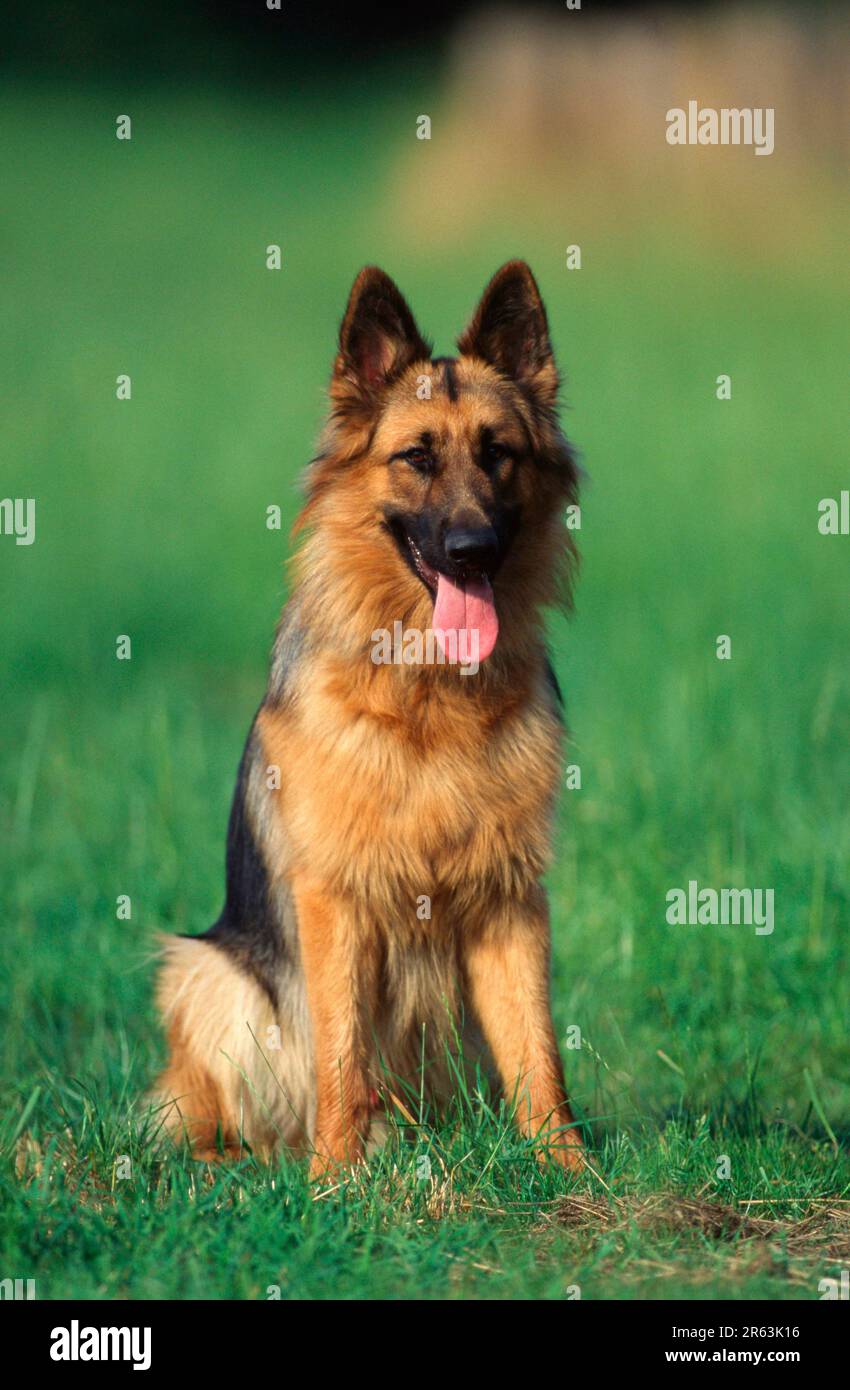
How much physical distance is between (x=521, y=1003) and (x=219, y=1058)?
112 cm

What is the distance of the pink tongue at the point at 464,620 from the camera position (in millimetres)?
5156

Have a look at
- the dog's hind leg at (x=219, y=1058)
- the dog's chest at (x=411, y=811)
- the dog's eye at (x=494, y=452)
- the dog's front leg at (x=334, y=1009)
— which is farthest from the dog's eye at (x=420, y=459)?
the dog's hind leg at (x=219, y=1058)

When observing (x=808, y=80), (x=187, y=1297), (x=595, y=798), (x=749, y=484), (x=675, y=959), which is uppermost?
(x=808, y=80)

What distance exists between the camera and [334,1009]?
516 centimetres

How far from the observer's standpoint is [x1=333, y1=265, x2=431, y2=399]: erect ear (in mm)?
5191

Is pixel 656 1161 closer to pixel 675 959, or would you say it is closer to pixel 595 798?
pixel 675 959

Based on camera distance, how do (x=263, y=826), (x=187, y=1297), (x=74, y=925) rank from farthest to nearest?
(x=74, y=925), (x=263, y=826), (x=187, y=1297)

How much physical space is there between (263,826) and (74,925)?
2.66 m

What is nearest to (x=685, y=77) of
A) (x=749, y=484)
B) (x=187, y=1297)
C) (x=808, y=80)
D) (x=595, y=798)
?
(x=808, y=80)

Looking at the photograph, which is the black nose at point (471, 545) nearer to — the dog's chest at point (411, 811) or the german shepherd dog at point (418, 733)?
the german shepherd dog at point (418, 733)

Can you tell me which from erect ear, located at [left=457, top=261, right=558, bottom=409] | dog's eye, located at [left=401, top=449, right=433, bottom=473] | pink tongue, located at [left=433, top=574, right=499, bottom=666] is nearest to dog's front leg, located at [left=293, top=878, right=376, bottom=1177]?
pink tongue, located at [left=433, top=574, right=499, bottom=666]

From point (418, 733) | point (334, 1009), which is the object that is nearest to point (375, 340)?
point (418, 733)

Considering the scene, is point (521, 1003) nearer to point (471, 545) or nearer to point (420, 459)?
point (471, 545)

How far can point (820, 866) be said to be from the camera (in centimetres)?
712
